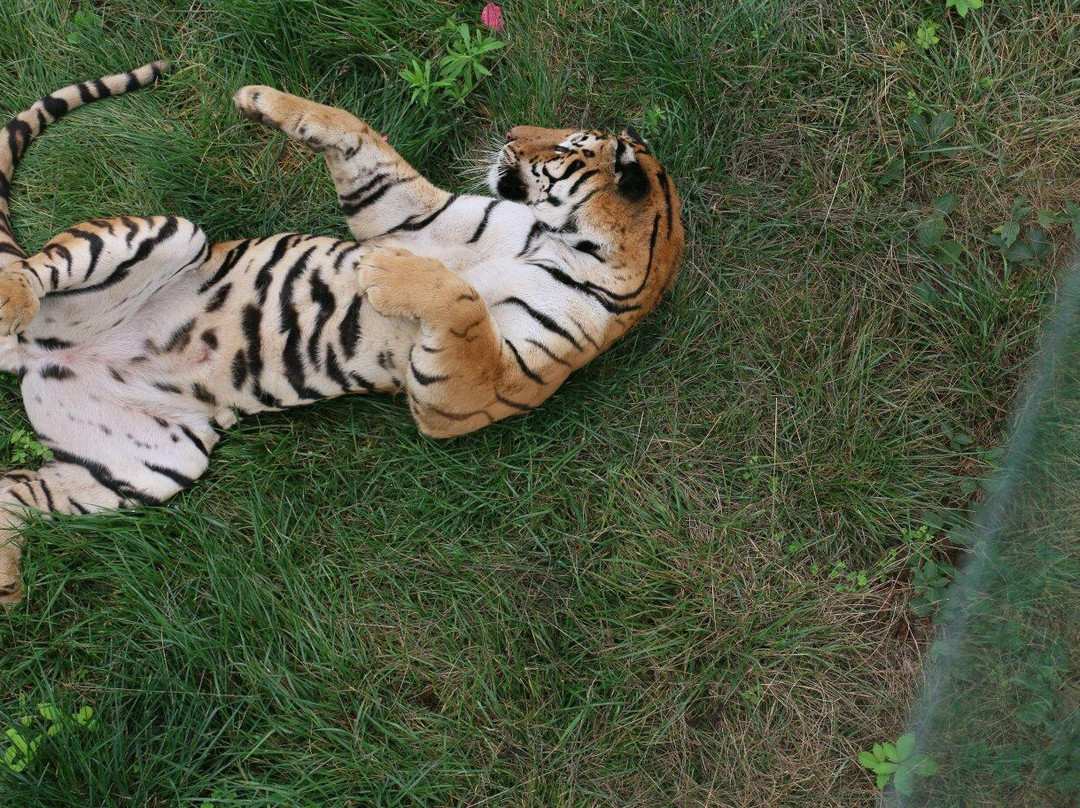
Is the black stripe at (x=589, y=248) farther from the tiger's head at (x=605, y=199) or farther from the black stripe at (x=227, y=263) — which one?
the black stripe at (x=227, y=263)

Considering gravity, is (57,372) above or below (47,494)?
above

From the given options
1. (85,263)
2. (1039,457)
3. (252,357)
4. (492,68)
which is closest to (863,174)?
(1039,457)

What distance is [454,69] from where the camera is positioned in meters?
3.19

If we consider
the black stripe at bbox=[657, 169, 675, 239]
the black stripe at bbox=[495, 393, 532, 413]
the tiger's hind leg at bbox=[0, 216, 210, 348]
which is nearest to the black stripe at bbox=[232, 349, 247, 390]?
the tiger's hind leg at bbox=[0, 216, 210, 348]

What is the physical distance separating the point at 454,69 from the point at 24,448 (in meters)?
2.16

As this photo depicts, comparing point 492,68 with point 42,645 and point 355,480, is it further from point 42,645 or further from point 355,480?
point 42,645

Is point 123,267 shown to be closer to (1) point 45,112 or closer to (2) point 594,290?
(1) point 45,112

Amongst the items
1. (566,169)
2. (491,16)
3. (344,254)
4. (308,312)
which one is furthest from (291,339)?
(491,16)

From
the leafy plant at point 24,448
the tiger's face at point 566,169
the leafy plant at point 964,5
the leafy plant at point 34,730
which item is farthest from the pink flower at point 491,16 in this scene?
the leafy plant at point 34,730

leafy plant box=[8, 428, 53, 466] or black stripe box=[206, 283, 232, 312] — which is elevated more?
black stripe box=[206, 283, 232, 312]

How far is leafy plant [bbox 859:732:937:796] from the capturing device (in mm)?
2912

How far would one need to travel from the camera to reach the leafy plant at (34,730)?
8.85 feet

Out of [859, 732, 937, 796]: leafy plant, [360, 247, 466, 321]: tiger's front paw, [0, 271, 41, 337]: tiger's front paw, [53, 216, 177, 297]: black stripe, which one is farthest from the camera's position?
[859, 732, 937, 796]: leafy plant

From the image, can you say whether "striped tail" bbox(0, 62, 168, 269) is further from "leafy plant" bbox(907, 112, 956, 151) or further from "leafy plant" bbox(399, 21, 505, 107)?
"leafy plant" bbox(907, 112, 956, 151)
